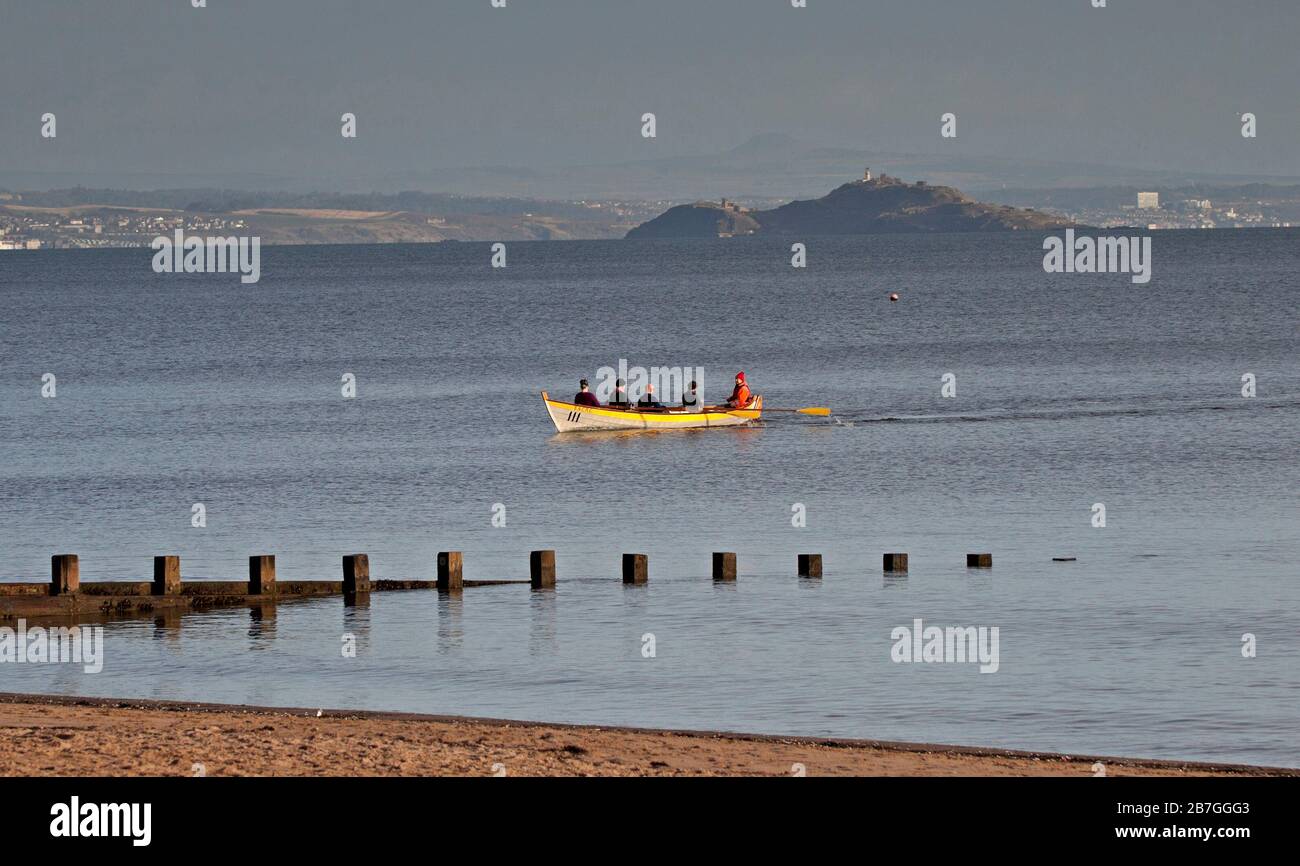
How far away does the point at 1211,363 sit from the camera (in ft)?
277

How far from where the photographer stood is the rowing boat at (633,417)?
58.7 metres

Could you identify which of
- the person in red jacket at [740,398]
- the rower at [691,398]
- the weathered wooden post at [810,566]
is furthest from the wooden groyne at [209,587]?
the person in red jacket at [740,398]

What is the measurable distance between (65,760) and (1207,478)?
112ft

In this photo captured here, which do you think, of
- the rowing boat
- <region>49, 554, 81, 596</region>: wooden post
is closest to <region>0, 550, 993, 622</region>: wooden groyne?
<region>49, 554, 81, 596</region>: wooden post

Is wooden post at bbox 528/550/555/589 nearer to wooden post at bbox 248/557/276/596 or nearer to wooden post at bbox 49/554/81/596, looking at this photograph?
wooden post at bbox 248/557/276/596

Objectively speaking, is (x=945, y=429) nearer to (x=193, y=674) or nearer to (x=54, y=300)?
(x=193, y=674)

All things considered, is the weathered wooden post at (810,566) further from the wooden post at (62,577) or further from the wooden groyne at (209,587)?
the wooden post at (62,577)

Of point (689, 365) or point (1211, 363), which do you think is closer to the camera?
point (1211, 363)

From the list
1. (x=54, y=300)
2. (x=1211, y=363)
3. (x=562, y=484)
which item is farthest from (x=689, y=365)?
(x=54, y=300)

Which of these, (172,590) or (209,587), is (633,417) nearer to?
(209,587)

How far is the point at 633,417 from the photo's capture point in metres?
58.8

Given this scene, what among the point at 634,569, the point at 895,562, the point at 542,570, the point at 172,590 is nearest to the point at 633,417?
the point at 895,562

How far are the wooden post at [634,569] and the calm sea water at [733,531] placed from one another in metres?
0.20
